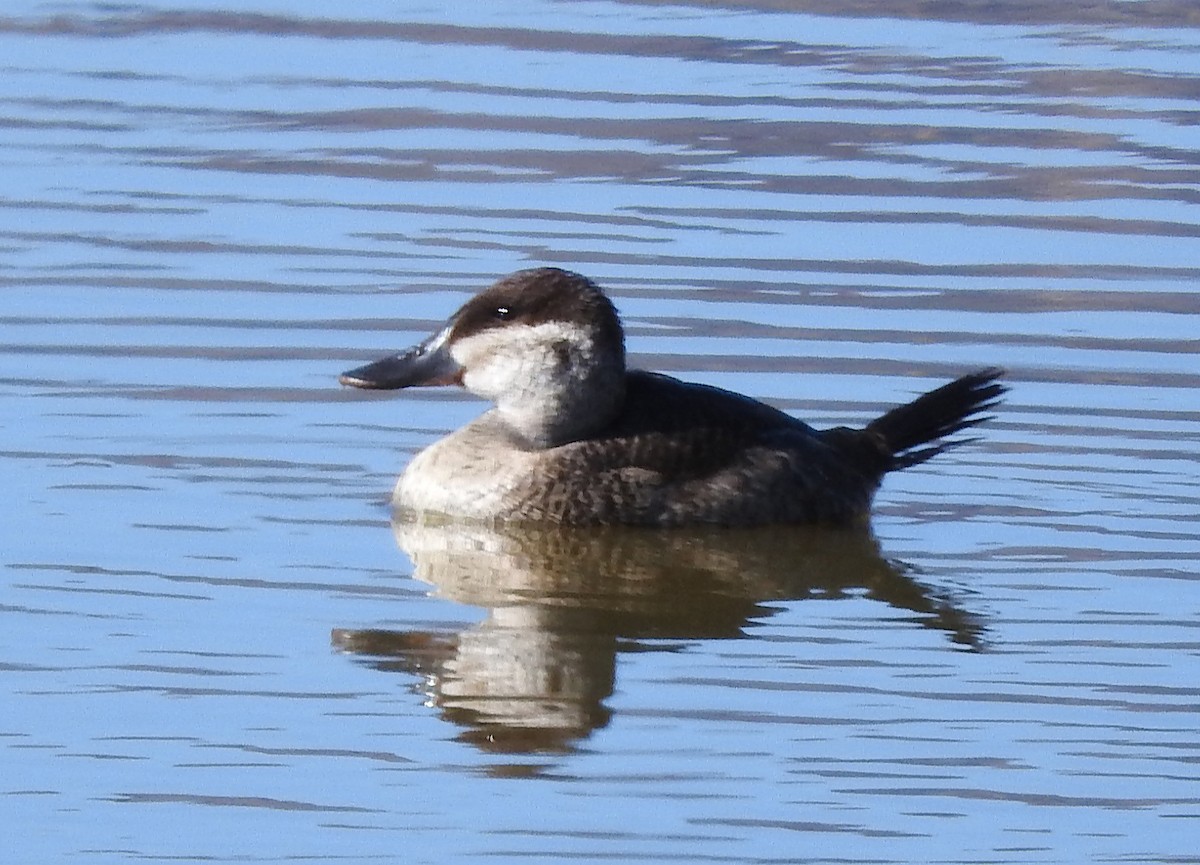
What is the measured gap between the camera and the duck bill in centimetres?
959

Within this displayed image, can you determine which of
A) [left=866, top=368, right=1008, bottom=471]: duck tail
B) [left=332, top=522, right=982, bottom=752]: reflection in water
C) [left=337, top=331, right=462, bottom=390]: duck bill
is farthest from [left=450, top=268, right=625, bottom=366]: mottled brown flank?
[left=866, top=368, right=1008, bottom=471]: duck tail

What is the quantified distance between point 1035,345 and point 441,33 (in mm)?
5870

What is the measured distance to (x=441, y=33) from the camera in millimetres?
16156

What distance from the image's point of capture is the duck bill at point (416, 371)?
9594 mm

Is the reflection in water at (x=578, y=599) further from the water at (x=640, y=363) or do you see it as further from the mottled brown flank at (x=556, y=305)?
the mottled brown flank at (x=556, y=305)

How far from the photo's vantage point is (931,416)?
987cm

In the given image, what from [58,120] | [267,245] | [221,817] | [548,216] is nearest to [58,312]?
[267,245]

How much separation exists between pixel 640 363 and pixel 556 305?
1.65 metres

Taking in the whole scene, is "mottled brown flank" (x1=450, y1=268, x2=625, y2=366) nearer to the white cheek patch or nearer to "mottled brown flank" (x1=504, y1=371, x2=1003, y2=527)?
the white cheek patch

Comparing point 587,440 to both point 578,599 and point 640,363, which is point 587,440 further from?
point 640,363

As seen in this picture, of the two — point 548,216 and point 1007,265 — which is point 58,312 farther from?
point 1007,265

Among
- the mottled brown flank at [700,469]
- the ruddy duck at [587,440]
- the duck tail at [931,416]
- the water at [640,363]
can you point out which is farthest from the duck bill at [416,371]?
the duck tail at [931,416]

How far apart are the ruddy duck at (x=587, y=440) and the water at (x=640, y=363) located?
0.16 metres

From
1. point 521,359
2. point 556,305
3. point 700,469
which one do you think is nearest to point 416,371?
point 521,359
